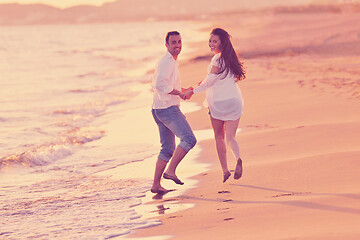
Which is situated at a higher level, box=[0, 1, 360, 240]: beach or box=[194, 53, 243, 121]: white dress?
box=[194, 53, 243, 121]: white dress

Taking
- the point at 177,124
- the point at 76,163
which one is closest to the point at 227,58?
the point at 177,124

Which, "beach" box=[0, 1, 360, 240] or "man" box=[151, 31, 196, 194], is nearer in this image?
"beach" box=[0, 1, 360, 240]

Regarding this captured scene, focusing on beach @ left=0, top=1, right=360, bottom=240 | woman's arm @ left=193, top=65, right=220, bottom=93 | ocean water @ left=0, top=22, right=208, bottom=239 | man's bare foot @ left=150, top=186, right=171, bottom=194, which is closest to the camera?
beach @ left=0, top=1, right=360, bottom=240

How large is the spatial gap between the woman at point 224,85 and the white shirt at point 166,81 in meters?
0.19

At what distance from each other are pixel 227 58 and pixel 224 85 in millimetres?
292

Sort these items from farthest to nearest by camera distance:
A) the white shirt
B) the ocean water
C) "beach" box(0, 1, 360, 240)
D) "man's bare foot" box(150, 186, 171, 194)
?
"man's bare foot" box(150, 186, 171, 194), the white shirt, the ocean water, "beach" box(0, 1, 360, 240)

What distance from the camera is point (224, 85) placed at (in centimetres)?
670

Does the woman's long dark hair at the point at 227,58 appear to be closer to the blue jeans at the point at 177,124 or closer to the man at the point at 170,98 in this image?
the man at the point at 170,98

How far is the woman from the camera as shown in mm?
6621

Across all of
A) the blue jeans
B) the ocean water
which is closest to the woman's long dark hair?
the blue jeans

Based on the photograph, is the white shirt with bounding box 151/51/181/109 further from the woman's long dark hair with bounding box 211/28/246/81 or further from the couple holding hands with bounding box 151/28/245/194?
the woman's long dark hair with bounding box 211/28/246/81

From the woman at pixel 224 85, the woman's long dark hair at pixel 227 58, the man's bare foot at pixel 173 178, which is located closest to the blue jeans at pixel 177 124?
the woman at pixel 224 85

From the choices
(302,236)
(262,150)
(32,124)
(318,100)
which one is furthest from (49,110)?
(302,236)

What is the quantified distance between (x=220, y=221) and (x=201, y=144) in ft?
14.1
